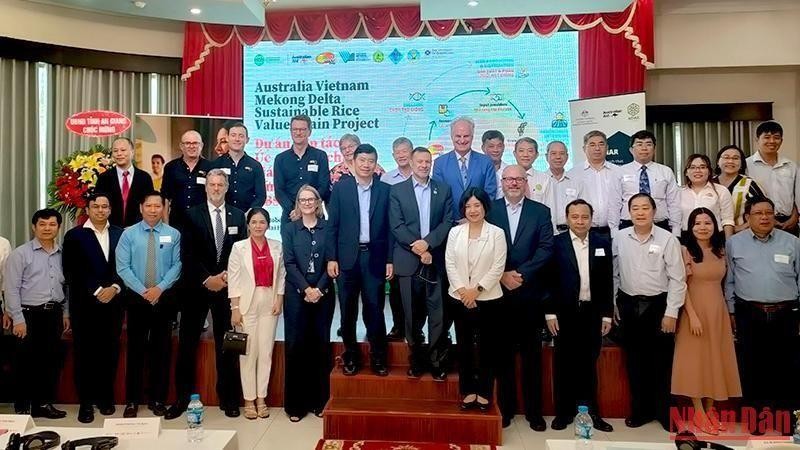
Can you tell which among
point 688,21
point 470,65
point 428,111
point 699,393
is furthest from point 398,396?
point 688,21

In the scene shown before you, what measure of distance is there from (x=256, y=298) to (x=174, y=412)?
39.1 inches

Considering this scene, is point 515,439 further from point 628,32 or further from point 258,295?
point 628,32

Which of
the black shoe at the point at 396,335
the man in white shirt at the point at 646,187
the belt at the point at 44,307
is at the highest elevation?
the man in white shirt at the point at 646,187

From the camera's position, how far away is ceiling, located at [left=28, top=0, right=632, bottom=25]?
5344mm

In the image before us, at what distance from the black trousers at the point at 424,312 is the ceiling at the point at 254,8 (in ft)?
10.2

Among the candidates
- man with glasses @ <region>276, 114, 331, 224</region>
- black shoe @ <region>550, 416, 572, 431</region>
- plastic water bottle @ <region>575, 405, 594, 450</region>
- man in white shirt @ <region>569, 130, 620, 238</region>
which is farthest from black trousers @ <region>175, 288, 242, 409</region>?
man in white shirt @ <region>569, 130, 620, 238</region>

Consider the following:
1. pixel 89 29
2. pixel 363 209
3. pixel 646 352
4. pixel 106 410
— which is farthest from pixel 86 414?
pixel 89 29

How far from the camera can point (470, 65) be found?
6.23m

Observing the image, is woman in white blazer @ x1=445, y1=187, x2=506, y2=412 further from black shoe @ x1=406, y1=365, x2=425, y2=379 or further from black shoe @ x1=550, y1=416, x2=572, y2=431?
black shoe @ x1=550, y1=416, x2=572, y2=431

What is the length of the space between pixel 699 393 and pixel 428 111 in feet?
13.2

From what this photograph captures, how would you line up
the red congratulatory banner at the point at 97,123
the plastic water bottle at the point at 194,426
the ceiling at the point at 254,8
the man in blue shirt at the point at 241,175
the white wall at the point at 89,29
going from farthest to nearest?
the red congratulatory banner at the point at 97,123, the white wall at the point at 89,29, the ceiling at the point at 254,8, the man in blue shirt at the point at 241,175, the plastic water bottle at the point at 194,426

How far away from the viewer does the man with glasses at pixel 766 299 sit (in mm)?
3434

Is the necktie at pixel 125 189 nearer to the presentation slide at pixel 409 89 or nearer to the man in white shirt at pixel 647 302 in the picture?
the presentation slide at pixel 409 89

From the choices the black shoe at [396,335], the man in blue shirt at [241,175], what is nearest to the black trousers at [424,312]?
the black shoe at [396,335]
